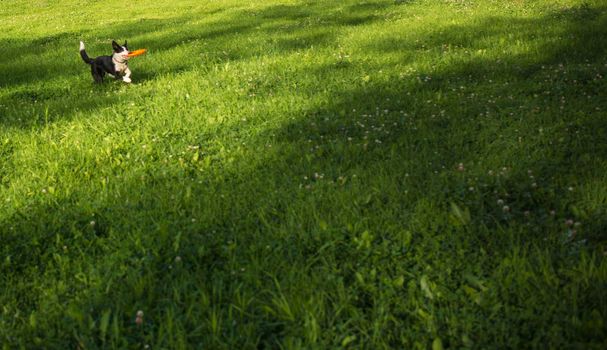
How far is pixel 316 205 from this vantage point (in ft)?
14.1

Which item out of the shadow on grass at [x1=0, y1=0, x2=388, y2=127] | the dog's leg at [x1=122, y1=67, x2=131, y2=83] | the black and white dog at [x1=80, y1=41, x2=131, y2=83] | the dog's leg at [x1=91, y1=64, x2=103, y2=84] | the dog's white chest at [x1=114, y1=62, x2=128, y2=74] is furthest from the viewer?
the dog's leg at [x1=91, y1=64, x2=103, y2=84]

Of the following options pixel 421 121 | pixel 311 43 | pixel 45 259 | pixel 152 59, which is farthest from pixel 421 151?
pixel 152 59

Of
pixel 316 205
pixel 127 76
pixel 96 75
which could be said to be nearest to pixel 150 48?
pixel 96 75

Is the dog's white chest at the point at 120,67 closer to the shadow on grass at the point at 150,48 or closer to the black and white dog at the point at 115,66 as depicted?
the black and white dog at the point at 115,66

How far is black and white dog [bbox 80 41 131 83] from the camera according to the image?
8.51 meters

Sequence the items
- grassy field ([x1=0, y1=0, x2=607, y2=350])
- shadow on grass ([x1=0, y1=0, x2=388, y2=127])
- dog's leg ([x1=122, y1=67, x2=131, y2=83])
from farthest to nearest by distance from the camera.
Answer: dog's leg ([x1=122, y1=67, x2=131, y2=83]) → shadow on grass ([x1=0, y1=0, x2=388, y2=127]) → grassy field ([x1=0, y1=0, x2=607, y2=350])

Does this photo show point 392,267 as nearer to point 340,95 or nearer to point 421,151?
point 421,151

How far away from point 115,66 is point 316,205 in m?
6.11

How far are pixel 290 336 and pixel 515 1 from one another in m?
17.2

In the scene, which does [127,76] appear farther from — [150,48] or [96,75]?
[150,48]

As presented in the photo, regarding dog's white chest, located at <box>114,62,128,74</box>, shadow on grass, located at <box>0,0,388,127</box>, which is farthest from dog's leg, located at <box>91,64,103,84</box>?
dog's white chest, located at <box>114,62,128,74</box>

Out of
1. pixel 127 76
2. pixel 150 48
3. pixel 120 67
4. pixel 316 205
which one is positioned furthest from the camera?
pixel 150 48

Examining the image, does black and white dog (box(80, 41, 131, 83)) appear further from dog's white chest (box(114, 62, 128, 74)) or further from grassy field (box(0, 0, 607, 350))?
grassy field (box(0, 0, 607, 350))

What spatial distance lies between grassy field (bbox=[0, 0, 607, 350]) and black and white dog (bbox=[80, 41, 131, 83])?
0.27 meters
